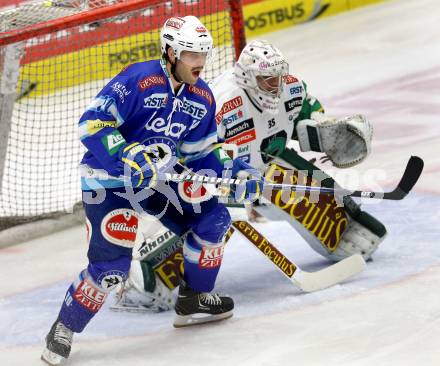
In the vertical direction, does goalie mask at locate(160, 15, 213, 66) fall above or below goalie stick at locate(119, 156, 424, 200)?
above

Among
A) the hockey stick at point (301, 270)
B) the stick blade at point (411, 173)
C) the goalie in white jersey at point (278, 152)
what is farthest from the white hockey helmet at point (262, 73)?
the stick blade at point (411, 173)

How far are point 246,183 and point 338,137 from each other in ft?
2.94

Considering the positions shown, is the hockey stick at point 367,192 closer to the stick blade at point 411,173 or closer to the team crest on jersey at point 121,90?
the stick blade at point 411,173

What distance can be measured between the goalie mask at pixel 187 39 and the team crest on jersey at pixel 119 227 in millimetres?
640

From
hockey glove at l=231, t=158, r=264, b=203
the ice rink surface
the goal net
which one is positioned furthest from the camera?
the goal net

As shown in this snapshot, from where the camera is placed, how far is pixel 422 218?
5.80 meters

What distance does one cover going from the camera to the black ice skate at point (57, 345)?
4473 mm

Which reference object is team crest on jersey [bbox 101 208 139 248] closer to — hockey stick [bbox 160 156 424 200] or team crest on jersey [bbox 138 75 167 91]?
hockey stick [bbox 160 156 424 200]

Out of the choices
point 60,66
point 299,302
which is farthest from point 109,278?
point 60,66

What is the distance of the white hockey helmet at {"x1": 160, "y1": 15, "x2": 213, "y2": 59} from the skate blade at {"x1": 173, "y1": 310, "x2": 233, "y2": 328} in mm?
1076

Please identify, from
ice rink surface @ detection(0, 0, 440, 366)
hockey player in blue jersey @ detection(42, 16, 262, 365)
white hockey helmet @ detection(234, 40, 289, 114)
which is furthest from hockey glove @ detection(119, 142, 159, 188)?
white hockey helmet @ detection(234, 40, 289, 114)

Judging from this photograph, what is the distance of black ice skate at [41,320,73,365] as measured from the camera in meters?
4.47

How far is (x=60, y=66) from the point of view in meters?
8.34

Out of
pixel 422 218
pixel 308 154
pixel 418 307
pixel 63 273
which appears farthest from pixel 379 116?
pixel 418 307
